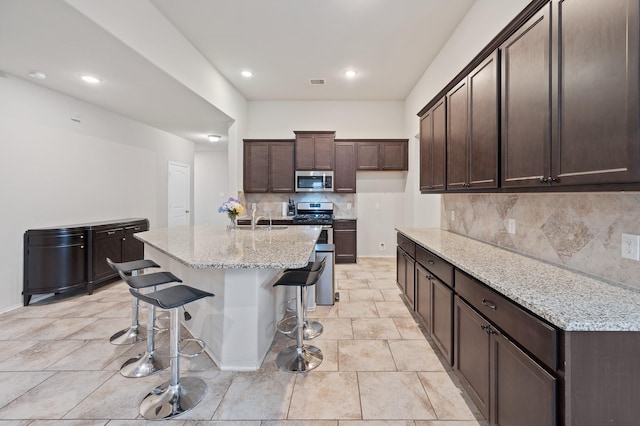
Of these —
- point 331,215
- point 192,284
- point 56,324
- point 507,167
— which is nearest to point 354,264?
point 331,215

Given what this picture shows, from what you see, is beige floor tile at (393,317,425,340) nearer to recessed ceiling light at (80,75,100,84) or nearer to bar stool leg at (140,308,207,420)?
bar stool leg at (140,308,207,420)

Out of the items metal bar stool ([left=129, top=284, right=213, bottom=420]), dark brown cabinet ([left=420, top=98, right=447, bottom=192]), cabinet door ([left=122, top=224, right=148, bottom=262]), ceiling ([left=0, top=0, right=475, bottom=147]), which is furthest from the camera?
cabinet door ([left=122, top=224, right=148, bottom=262])

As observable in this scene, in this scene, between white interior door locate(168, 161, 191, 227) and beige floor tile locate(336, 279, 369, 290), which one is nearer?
beige floor tile locate(336, 279, 369, 290)

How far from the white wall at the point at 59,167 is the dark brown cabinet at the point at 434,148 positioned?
16.0 feet

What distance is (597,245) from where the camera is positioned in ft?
5.03

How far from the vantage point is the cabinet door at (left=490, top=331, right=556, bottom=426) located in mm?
1070

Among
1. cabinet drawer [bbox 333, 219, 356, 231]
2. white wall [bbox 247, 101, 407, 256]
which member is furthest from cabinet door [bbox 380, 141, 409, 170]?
cabinet drawer [bbox 333, 219, 356, 231]

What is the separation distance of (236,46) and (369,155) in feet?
9.88

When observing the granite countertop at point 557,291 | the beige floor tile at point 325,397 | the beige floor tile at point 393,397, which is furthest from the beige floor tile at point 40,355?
the granite countertop at point 557,291

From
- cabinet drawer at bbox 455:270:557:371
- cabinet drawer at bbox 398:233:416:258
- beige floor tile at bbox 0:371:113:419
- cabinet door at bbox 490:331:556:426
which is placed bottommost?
beige floor tile at bbox 0:371:113:419

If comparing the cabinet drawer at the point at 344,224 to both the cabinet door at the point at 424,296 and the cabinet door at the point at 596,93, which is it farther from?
the cabinet door at the point at 596,93

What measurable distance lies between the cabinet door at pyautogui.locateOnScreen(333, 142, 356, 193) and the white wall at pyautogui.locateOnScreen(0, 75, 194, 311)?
379 cm

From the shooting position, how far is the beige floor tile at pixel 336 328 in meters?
2.70

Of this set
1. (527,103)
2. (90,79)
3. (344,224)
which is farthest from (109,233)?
(527,103)
